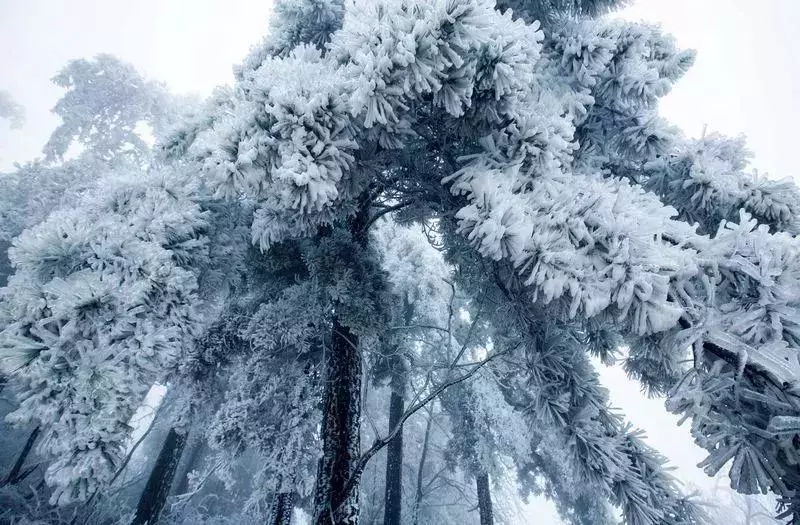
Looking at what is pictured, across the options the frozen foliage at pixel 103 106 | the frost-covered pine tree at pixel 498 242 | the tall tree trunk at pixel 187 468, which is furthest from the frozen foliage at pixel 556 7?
the tall tree trunk at pixel 187 468

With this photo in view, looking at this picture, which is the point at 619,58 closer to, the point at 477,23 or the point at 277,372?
the point at 477,23

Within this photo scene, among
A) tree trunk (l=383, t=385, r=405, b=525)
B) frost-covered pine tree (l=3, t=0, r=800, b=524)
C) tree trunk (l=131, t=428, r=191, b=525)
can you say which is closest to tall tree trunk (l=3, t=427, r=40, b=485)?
tree trunk (l=131, t=428, r=191, b=525)

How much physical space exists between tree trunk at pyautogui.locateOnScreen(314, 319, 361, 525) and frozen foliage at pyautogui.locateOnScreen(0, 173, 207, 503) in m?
1.76

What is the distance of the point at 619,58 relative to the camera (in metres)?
4.05

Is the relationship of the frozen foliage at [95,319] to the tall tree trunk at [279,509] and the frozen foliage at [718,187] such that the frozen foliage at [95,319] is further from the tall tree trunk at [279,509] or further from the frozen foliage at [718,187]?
the frozen foliage at [718,187]

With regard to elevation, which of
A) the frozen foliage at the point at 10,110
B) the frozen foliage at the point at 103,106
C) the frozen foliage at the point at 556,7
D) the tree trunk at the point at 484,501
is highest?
the frozen foliage at the point at 10,110

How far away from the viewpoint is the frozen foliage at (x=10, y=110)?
2244 cm

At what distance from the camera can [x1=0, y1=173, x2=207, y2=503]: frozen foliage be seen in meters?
2.41

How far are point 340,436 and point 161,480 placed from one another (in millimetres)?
8296

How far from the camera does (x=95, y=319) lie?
2709mm

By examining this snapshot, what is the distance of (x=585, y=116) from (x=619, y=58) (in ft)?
2.18

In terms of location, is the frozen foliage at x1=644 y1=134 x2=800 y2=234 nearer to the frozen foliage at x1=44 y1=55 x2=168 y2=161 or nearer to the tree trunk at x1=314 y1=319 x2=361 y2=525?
the tree trunk at x1=314 y1=319 x2=361 y2=525

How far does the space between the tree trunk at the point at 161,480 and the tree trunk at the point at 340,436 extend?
6.76 metres

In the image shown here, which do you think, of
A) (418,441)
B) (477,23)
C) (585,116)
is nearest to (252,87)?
(477,23)
